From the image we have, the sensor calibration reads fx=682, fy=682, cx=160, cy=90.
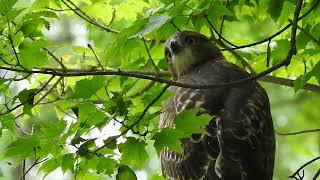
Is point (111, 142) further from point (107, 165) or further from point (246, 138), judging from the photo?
point (246, 138)

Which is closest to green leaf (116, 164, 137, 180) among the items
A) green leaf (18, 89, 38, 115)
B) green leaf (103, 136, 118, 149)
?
green leaf (103, 136, 118, 149)

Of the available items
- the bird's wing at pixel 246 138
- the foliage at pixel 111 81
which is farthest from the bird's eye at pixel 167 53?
the bird's wing at pixel 246 138

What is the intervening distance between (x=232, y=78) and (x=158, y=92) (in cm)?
120

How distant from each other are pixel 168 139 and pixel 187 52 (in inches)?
84.6

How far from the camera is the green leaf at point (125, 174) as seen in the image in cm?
345

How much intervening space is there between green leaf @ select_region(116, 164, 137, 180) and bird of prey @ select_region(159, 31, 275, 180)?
1.96ft

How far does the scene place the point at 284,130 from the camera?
34.5 ft

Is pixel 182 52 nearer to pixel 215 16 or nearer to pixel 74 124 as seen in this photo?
pixel 215 16

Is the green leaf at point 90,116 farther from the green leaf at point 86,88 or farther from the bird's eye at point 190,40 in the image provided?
the bird's eye at point 190,40

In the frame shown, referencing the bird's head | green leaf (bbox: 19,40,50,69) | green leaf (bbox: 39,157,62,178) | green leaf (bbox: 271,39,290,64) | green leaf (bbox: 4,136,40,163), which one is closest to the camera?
green leaf (bbox: 4,136,40,163)

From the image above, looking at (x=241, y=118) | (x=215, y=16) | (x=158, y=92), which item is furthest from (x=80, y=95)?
(x=241, y=118)

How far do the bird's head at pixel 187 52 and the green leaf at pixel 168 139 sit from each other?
1.78m

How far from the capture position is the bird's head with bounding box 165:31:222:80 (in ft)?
16.5

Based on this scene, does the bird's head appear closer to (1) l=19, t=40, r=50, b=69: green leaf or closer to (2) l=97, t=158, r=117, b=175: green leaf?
(1) l=19, t=40, r=50, b=69: green leaf
